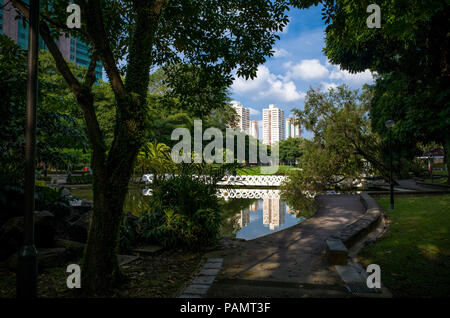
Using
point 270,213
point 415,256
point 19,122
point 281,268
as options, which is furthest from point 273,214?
point 19,122

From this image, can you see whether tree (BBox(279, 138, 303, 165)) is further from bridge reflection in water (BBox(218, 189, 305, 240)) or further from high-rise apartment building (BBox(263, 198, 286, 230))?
bridge reflection in water (BBox(218, 189, 305, 240))

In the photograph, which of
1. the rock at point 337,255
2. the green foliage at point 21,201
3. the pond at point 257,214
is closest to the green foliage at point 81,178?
the green foliage at point 21,201

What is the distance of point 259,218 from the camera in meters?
11.5

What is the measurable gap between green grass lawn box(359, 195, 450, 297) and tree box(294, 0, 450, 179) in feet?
13.5

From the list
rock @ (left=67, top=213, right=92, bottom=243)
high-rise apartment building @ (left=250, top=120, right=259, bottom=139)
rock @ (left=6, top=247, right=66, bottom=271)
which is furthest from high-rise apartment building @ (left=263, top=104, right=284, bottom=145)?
rock @ (left=6, top=247, right=66, bottom=271)

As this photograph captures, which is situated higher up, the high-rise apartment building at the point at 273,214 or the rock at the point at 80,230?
the rock at the point at 80,230

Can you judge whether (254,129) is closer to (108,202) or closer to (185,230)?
(185,230)

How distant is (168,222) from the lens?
6191mm

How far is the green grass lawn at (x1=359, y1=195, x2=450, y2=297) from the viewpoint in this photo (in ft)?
12.9

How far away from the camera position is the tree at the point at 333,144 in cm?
1792

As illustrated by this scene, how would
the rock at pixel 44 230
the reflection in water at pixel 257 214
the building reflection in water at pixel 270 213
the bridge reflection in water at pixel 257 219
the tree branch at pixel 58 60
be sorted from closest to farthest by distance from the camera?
the tree branch at pixel 58 60 < the rock at pixel 44 230 < the reflection in water at pixel 257 214 < the bridge reflection in water at pixel 257 219 < the building reflection in water at pixel 270 213

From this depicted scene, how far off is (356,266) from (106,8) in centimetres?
714

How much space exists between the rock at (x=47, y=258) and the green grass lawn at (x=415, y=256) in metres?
5.38

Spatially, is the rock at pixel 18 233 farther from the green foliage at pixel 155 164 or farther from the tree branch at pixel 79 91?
the green foliage at pixel 155 164
